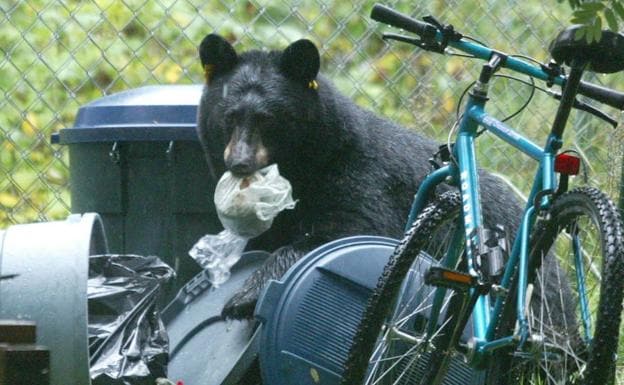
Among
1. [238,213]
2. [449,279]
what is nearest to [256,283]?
A: [238,213]

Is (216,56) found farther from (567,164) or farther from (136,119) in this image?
(567,164)

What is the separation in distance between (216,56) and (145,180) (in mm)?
611

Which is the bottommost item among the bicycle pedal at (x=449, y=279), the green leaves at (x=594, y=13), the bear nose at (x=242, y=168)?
the bear nose at (x=242, y=168)

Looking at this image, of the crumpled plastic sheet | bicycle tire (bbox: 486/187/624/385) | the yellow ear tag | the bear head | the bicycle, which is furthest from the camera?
the yellow ear tag

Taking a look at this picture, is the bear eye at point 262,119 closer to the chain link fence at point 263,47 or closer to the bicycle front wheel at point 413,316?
the chain link fence at point 263,47

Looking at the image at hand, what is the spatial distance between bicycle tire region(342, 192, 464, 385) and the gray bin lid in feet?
5.34

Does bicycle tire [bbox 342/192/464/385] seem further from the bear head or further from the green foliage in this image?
the bear head

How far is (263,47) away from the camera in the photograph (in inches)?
241

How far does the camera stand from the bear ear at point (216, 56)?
518 centimetres

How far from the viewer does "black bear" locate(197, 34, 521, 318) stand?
505 cm

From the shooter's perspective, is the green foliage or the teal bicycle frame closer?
the green foliage

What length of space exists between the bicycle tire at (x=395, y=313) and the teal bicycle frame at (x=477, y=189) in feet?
0.31

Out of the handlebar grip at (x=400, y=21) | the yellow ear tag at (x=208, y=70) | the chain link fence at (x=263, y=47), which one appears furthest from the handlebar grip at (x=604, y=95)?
the chain link fence at (x=263, y=47)

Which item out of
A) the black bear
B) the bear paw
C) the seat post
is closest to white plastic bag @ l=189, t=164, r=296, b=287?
the bear paw
